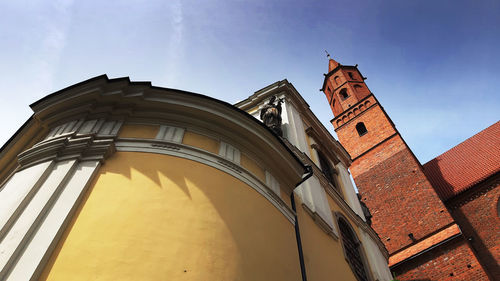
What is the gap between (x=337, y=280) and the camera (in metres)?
7.11

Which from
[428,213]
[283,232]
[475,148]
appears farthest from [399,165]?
[283,232]

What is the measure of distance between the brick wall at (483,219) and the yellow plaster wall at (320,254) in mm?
9451

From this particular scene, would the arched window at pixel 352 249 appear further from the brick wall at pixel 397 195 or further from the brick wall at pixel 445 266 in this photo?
the brick wall at pixel 397 195

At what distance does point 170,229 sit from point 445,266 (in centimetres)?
1245

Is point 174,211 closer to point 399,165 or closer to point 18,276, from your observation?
point 18,276

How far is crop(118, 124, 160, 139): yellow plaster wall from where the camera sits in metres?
6.19

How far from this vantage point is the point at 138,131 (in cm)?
633

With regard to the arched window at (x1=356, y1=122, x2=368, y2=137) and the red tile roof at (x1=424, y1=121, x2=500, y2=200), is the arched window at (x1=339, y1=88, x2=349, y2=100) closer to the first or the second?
the arched window at (x1=356, y1=122, x2=368, y2=137)

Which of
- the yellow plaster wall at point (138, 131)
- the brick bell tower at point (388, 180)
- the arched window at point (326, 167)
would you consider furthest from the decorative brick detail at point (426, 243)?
the yellow plaster wall at point (138, 131)

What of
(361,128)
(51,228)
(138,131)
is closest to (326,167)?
(138,131)

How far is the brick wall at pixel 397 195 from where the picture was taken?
15.5 m

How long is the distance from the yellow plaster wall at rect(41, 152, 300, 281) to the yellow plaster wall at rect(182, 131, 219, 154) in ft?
1.99

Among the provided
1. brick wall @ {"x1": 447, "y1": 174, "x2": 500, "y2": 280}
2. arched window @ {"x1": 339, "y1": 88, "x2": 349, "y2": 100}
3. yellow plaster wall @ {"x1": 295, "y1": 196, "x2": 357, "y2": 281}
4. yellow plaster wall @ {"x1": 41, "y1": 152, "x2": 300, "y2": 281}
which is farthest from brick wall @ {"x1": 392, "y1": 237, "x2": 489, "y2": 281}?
arched window @ {"x1": 339, "y1": 88, "x2": 349, "y2": 100}

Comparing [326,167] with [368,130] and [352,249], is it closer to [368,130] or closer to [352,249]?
[352,249]
